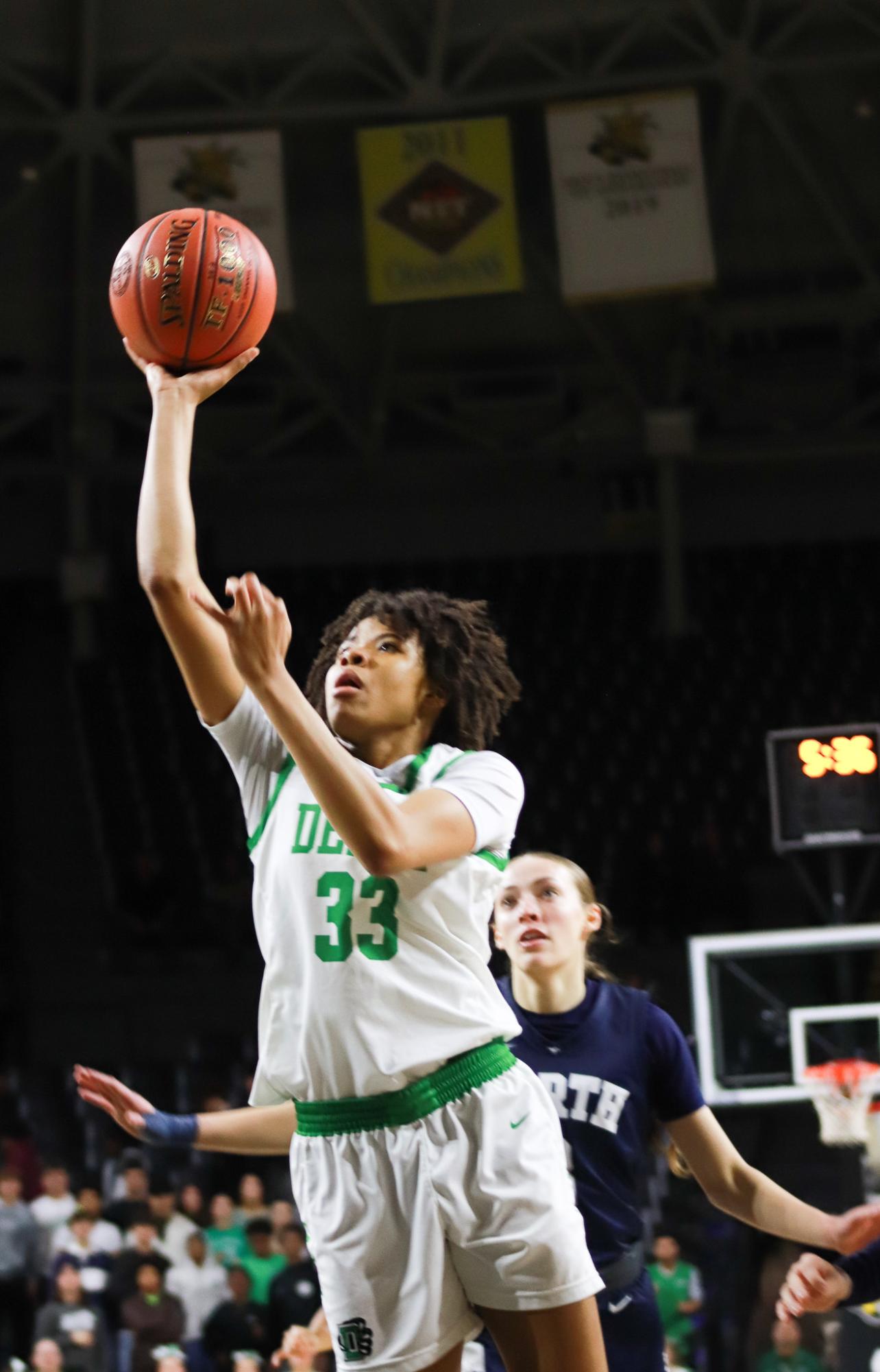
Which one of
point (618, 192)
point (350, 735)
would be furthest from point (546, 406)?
point (350, 735)

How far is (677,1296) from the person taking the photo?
8.45 meters

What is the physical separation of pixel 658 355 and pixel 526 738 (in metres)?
4.50

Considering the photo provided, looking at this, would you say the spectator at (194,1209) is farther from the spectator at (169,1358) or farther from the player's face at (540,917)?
the player's face at (540,917)

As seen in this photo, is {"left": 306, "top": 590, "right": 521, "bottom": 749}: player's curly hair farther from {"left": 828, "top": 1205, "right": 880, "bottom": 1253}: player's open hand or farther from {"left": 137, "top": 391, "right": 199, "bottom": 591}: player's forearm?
{"left": 828, "top": 1205, "right": 880, "bottom": 1253}: player's open hand

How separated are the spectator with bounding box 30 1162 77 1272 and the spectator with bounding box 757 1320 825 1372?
→ 12.0 feet

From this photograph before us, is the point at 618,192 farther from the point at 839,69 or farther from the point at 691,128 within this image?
the point at 839,69

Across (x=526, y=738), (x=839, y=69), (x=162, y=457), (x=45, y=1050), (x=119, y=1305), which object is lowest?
(x=119, y=1305)

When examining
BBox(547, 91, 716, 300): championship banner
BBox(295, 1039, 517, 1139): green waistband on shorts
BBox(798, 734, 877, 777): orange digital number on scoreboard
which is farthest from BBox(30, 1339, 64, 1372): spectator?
BBox(547, 91, 716, 300): championship banner

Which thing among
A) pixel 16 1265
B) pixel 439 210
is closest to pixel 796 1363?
pixel 16 1265

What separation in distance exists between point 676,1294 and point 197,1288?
2363mm

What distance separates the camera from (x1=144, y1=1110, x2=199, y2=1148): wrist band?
310 centimetres

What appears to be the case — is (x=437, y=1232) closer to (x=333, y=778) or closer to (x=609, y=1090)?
(x=333, y=778)

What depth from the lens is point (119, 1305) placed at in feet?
28.6

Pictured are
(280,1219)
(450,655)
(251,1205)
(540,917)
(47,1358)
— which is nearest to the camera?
(450,655)
